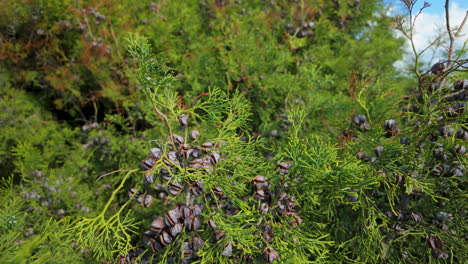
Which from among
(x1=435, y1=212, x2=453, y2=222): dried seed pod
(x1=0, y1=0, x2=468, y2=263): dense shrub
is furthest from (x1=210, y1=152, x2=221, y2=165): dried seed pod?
(x1=435, y1=212, x2=453, y2=222): dried seed pod

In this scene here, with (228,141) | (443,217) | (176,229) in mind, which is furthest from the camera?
(443,217)

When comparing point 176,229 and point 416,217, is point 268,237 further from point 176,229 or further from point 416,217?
point 416,217

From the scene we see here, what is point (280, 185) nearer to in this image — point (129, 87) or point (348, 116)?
point (348, 116)

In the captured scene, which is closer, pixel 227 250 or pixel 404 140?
pixel 227 250

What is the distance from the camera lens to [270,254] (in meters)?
0.65

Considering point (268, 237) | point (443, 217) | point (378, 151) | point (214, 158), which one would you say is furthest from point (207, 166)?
point (443, 217)

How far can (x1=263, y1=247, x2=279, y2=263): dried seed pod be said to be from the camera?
2.11 feet

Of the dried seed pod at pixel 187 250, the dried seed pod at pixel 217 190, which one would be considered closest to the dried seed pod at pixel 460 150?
the dried seed pod at pixel 217 190

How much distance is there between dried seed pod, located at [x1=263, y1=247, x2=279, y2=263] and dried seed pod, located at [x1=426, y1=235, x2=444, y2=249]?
47 centimetres

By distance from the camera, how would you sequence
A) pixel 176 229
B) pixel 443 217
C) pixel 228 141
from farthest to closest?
pixel 443 217, pixel 228 141, pixel 176 229

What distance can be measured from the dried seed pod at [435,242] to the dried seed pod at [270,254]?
473 millimetres

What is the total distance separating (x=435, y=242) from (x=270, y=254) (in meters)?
0.50

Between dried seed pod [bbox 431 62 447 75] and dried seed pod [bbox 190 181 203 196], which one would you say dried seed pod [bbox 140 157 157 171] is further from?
dried seed pod [bbox 431 62 447 75]

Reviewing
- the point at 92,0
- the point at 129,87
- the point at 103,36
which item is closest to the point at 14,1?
the point at 92,0
